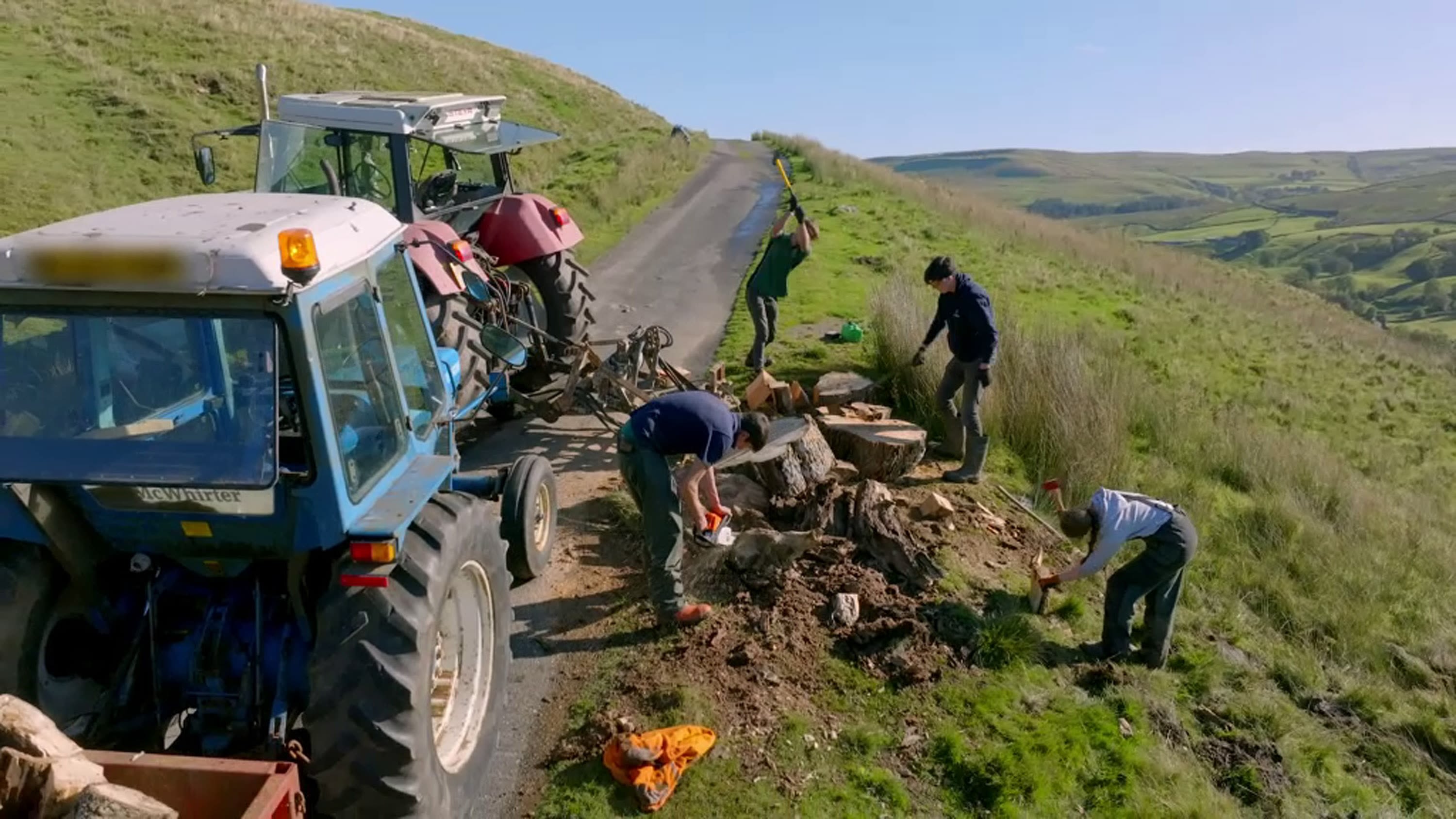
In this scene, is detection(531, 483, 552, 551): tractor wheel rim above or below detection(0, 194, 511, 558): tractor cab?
below

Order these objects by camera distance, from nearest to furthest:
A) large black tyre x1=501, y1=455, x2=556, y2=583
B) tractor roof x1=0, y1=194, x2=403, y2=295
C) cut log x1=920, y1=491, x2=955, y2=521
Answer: tractor roof x1=0, y1=194, x2=403, y2=295 → large black tyre x1=501, y1=455, x2=556, y2=583 → cut log x1=920, y1=491, x2=955, y2=521

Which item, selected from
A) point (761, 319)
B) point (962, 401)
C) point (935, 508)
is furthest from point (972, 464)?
point (761, 319)

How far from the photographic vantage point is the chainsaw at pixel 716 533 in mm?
6352

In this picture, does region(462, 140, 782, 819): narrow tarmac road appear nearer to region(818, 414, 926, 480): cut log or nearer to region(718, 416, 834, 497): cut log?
region(718, 416, 834, 497): cut log

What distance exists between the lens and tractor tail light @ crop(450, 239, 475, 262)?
7035 mm

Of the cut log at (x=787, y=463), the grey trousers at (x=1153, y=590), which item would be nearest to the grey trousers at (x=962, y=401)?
the cut log at (x=787, y=463)

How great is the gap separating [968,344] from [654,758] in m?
4.86

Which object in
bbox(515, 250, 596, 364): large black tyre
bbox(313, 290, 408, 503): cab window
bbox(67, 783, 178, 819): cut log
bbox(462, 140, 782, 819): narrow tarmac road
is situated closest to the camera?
bbox(67, 783, 178, 819): cut log

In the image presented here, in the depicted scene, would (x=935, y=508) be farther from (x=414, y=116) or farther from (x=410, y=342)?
(x=414, y=116)

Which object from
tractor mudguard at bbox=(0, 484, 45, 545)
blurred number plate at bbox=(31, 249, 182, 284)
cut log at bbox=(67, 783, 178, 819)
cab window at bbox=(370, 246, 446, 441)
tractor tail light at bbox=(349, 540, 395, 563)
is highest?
blurred number plate at bbox=(31, 249, 182, 284)

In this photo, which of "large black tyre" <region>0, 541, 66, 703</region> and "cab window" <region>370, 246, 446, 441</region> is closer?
"large black tyre" <region>0, 541, 66, 703</region>

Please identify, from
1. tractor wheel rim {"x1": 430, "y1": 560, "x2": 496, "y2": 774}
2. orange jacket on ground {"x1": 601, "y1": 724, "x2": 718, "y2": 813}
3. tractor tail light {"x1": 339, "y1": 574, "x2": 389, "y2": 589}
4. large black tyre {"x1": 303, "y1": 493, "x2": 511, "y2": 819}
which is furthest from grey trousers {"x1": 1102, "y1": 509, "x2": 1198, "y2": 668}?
tractor tail light {"x1": 339, "y1": 574, "x2": 389, "y2": 589}

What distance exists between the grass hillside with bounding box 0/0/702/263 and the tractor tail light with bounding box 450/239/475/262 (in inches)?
401

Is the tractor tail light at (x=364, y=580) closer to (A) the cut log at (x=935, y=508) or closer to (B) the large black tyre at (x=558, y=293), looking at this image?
(A) the cut log at (x=935, y=508)
